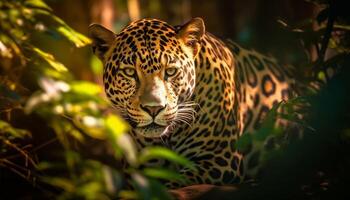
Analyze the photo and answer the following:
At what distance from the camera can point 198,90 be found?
723 cm

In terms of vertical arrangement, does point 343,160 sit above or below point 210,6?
below

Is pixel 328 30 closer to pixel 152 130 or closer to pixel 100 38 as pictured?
pixel 152 130

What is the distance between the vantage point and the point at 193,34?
7.14 metres

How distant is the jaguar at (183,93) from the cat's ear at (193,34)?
1cm

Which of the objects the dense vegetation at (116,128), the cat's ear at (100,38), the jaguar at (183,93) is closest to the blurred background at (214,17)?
the dense vegetation at (116,128)

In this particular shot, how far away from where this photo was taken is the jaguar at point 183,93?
6680mm

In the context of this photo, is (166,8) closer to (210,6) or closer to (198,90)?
(210,6)

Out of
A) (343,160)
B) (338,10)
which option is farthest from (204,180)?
(338,10)

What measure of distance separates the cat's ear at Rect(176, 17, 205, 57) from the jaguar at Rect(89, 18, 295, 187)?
A: 1 cm

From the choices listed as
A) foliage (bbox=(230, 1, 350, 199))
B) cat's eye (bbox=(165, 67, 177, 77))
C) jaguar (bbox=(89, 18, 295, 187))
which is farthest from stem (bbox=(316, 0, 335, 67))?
cat's eye (bbox=(165, 67, 177, 77))

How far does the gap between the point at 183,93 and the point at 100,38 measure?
106cm

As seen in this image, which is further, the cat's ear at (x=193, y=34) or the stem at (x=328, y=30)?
the cat's ear at (x=193, y=34)

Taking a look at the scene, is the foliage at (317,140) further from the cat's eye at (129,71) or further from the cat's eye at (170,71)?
the cat's eye at (129,71)

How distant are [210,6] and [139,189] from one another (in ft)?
71.7
